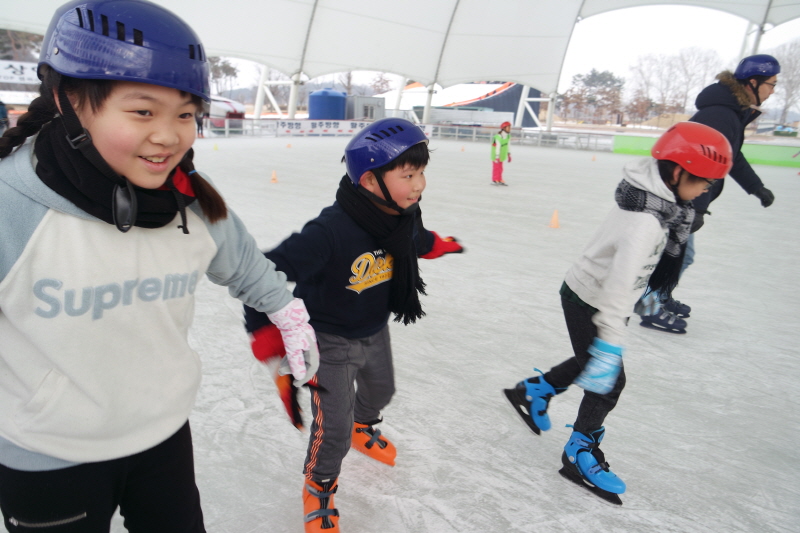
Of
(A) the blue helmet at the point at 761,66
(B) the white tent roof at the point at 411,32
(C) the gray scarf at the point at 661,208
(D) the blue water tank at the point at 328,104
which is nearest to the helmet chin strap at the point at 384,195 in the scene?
(C) the gray scarf at the point at 661,208

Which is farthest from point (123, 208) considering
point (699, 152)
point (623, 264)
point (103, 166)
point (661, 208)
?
point (699, 152)

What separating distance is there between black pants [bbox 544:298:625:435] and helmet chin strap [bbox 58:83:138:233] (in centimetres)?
160

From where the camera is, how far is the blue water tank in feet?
84.0

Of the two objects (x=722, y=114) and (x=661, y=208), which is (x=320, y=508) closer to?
(x=661, y=208)

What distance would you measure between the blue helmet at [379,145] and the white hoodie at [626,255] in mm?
726

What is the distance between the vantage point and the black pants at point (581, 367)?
1918 mm

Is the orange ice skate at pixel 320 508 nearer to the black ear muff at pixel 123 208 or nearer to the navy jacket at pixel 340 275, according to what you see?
the navy jacket at pixel 340 275

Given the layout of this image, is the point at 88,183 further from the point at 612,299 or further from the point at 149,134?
the point at 612,299

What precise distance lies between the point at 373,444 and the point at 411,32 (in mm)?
23394

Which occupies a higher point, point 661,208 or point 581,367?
point 661,208

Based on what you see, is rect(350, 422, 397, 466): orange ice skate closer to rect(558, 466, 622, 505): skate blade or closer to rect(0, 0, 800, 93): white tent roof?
rect(558, 466, 622, 505): skate blade

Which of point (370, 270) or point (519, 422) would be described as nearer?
point (370, 270)

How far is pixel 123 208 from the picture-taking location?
913 mm

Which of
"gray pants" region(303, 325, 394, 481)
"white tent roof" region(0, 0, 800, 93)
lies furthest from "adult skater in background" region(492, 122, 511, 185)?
"white tent roof" region(0, 0, 800, 93)
